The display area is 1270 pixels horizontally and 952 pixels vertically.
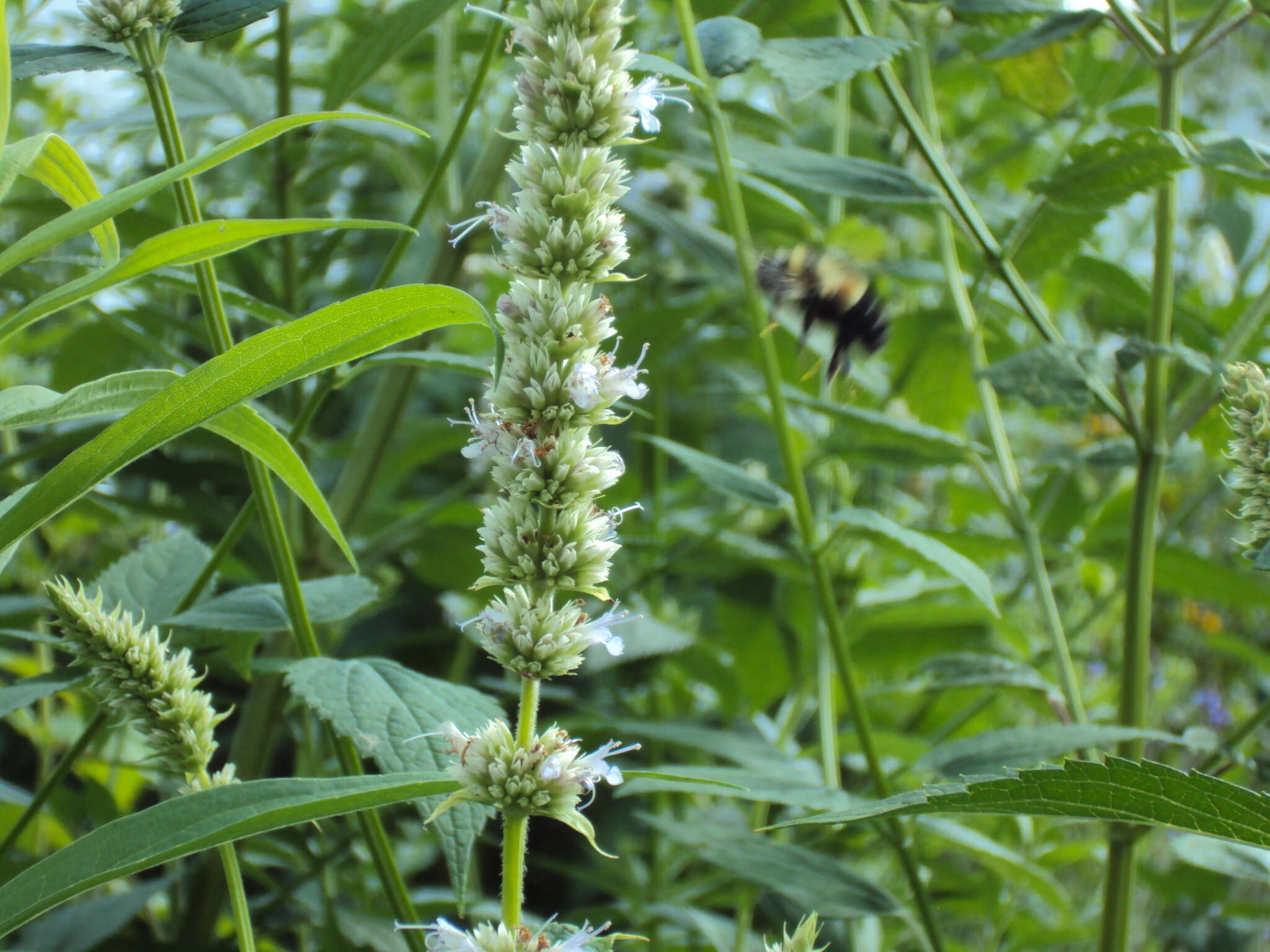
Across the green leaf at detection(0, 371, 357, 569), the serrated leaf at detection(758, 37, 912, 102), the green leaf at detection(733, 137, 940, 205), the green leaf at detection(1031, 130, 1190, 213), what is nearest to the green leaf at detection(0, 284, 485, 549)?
the green leaf at detection(0, 371, 357, 569)

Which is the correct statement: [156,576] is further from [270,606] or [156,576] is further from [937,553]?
[937,553]

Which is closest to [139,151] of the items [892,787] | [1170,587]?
[892,787]

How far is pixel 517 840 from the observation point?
0.45 meters

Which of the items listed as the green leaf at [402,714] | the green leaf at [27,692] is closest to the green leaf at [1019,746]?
the green leaf at [402,714]

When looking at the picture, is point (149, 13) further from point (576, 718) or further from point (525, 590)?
point (576, 718)

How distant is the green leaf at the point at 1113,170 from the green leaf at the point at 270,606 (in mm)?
606

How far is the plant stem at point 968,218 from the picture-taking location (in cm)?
82

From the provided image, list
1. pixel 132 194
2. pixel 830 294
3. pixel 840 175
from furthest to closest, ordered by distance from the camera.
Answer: pixel 830 294 → pixel 840 175 → pixel 132 194

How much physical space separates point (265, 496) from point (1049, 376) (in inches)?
22.9

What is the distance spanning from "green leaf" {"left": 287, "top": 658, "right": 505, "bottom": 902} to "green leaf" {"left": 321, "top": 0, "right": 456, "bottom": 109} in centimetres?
45

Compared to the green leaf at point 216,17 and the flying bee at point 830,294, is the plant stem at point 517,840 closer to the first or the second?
the green leaf at point 216,17

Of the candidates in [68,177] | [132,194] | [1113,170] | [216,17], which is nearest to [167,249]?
[132,194]

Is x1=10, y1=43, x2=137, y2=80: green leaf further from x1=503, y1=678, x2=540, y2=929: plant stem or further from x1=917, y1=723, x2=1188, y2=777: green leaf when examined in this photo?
x1=917, y1=723, x2=1188, y2=777: green leaf

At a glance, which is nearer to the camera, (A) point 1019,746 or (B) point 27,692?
(B) point 27,692
